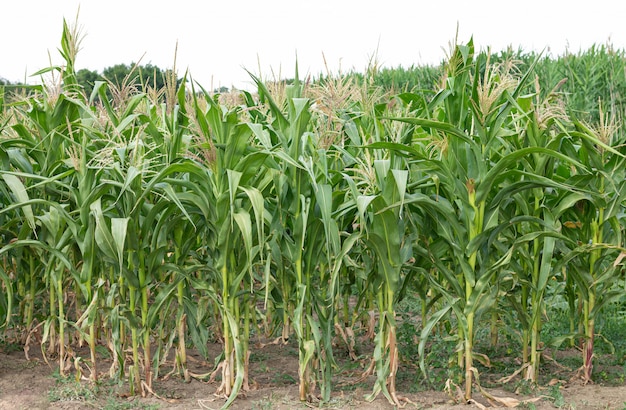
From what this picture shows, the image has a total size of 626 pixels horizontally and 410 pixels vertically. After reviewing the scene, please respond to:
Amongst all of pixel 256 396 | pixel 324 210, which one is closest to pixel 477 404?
pixel 256 396

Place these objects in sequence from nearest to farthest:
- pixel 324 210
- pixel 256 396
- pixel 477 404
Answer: pixel 324 210, pixel 477 404, pixel 256 396

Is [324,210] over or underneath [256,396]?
over

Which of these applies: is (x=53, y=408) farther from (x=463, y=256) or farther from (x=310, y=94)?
(x=310, y=94)

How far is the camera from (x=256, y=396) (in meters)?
3.81

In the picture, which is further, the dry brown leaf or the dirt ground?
the dirt ground

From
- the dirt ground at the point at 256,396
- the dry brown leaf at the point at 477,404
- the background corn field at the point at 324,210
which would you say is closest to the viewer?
the background corn field at the point at 324,210

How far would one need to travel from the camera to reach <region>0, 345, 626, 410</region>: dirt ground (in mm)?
3600

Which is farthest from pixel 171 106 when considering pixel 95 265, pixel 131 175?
pixel 95 265

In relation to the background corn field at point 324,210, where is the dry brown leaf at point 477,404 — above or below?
below

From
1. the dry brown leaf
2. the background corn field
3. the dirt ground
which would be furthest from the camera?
the dirt ground

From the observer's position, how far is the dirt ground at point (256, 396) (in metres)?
3.60

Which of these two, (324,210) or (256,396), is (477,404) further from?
(324,210)

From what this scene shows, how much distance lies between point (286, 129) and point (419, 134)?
1.29 m

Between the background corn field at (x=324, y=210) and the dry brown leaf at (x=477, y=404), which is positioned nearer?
the background corn field at (x=324, y=210)
